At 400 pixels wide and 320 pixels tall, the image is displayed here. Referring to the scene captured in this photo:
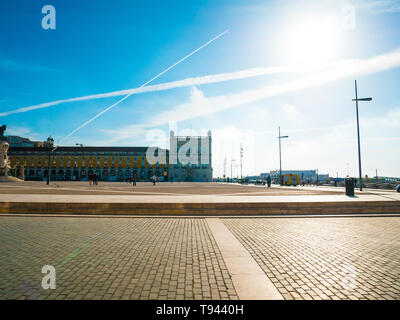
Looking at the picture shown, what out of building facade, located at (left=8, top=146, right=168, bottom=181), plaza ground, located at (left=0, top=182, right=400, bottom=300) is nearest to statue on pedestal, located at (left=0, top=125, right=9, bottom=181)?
building facade, located at (left=8, top=146, right=168, bottom=181)

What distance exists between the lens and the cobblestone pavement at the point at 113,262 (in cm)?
305

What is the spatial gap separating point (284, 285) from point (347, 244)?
3.12 meters

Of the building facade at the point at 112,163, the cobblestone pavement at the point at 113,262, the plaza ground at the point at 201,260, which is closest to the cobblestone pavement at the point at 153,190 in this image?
the plaza ground at the point at 201,260

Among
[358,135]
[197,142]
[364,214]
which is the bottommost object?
[364,214]

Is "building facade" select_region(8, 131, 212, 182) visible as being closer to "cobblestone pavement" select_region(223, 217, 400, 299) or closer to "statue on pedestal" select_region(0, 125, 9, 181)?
"statue on pedestal" select_region(0, 125, 9, 181)

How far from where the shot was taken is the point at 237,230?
6.84 meters

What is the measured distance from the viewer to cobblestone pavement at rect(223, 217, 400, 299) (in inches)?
123

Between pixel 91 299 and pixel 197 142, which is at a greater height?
pixel 197 142

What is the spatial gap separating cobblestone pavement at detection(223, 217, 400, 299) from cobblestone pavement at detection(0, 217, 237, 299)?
0.97 metres

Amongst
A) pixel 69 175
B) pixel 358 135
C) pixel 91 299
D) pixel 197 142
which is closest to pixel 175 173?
pixel 197 142

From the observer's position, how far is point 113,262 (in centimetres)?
411

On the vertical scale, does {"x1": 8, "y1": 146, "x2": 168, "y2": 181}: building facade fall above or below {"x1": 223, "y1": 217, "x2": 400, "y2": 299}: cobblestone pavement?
above

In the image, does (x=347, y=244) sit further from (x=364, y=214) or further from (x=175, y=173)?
(x=175, y=173)

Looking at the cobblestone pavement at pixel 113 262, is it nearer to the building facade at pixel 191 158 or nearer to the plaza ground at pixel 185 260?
the plaza ground at pixel 185 260
